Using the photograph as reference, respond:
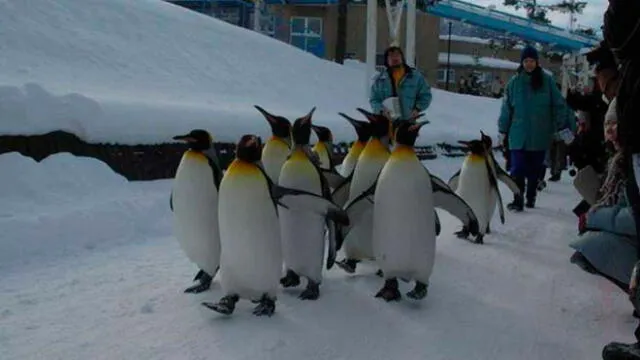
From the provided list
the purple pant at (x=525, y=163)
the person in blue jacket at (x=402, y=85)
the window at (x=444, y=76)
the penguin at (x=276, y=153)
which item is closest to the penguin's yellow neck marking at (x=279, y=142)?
the penguin at (x=276, y=153)

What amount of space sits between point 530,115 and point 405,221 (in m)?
3.52

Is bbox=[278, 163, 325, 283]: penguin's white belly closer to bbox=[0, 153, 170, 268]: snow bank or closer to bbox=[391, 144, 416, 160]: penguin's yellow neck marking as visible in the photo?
bbox=[391, 144, 416, 160]: penguin's yellow neck marking

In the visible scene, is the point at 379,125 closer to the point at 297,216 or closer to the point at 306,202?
the point at 297,216

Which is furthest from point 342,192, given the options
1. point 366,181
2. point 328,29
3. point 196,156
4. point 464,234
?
point 328,29

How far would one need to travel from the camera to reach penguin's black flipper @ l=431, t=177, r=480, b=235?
3.65 m

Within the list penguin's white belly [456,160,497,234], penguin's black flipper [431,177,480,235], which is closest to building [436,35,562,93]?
penguin's white belly [456,160,497,234]

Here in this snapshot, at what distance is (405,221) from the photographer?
340cm

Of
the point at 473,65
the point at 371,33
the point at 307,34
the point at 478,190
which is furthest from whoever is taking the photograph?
the point at 473,65

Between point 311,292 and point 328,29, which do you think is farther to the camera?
point 328,29

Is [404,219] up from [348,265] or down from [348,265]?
up

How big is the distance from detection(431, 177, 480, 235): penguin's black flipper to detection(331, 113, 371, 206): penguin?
60 centimetres

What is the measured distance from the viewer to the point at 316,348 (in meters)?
2.83

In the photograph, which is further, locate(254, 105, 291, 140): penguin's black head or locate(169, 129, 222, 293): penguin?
locate(254, 105, 291, 140): penguin's black head

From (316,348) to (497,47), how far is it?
3556 cm
